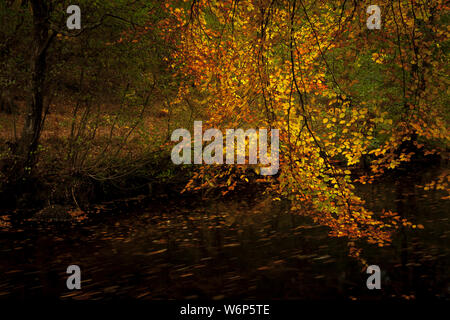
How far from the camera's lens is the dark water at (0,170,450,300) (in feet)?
29.9

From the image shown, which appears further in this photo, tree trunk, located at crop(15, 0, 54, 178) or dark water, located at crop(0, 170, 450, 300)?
tree trunk, located at crop(15, 0, 54, 178)

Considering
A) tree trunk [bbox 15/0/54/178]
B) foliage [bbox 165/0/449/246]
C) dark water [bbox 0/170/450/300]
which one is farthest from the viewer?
tree trunk [bbox 15/0/54/178]

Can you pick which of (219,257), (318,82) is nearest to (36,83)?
(219,257)

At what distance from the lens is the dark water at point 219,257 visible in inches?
359

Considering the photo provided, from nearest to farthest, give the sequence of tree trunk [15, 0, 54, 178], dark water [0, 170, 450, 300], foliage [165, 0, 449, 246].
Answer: foliage [165, 0, 449, 246]
dark water [0, 170, 450, 300]
tree trunk [15, 0, 54, 178]

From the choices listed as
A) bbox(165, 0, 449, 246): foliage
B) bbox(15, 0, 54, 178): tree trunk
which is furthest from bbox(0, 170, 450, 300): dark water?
bbox(15, 0, 54, 178): tree trunk

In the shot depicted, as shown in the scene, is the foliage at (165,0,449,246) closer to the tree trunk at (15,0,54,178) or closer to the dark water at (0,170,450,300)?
the dark water at (0,170,450,300)

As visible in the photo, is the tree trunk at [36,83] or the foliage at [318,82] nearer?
the foliage at [318,82]

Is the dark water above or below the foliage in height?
below

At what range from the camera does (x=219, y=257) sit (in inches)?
440

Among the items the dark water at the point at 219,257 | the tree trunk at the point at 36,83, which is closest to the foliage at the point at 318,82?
the dark water at the point at 219,257

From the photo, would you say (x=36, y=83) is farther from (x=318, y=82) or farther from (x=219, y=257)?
(x=318, y=82)

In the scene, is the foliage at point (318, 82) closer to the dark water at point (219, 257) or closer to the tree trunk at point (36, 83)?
the dark water at point (219, 257)
